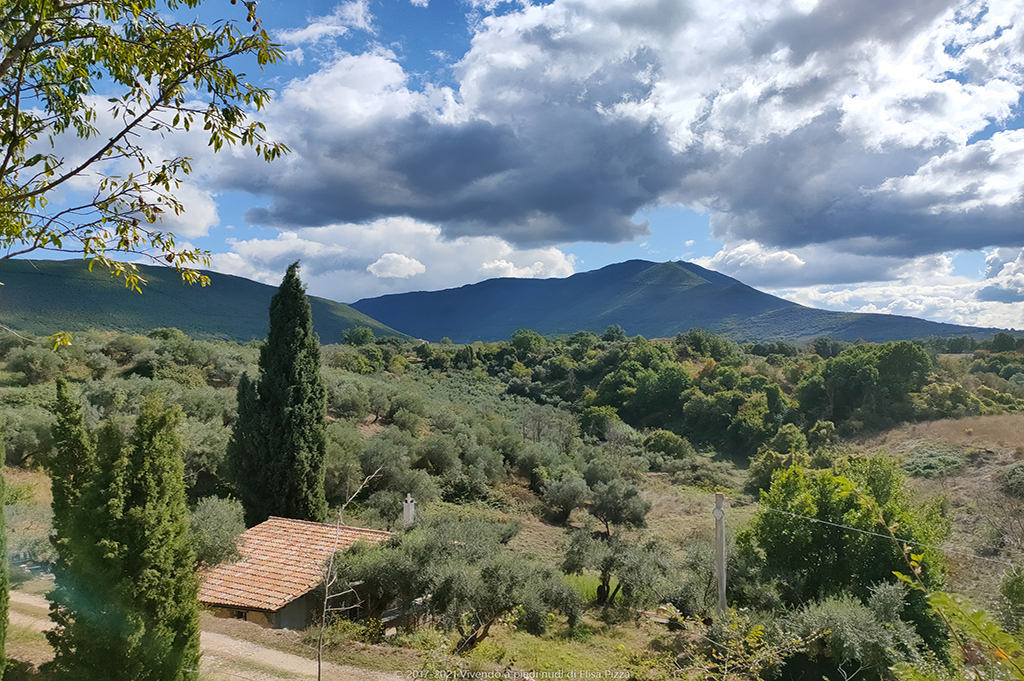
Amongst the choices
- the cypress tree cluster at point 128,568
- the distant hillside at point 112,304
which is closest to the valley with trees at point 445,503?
the cypress tree cluster at point 128,568

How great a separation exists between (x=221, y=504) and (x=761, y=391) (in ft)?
135

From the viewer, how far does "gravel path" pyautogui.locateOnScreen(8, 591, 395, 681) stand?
7812 millimetres

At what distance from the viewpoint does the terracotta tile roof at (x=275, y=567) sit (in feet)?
34.8

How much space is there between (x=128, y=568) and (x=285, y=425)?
10.5 m

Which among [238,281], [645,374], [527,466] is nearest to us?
[527,466]

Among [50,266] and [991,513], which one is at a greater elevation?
[50,266]

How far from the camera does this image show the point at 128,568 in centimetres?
627

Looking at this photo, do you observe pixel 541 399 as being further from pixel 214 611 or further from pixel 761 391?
pixel 214 611

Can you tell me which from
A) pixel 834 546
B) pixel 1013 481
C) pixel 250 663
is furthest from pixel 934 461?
pixel 250 663

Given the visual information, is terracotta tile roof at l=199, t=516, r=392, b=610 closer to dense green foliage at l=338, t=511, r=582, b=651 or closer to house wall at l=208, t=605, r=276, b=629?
house wall at l=208, t=605, r=276, b=629

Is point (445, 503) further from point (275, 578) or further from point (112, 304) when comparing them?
point (112, 304)

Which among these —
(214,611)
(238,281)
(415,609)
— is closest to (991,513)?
(415,609)

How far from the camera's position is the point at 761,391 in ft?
148

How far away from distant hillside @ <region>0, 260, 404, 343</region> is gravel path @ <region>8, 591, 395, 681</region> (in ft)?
142
